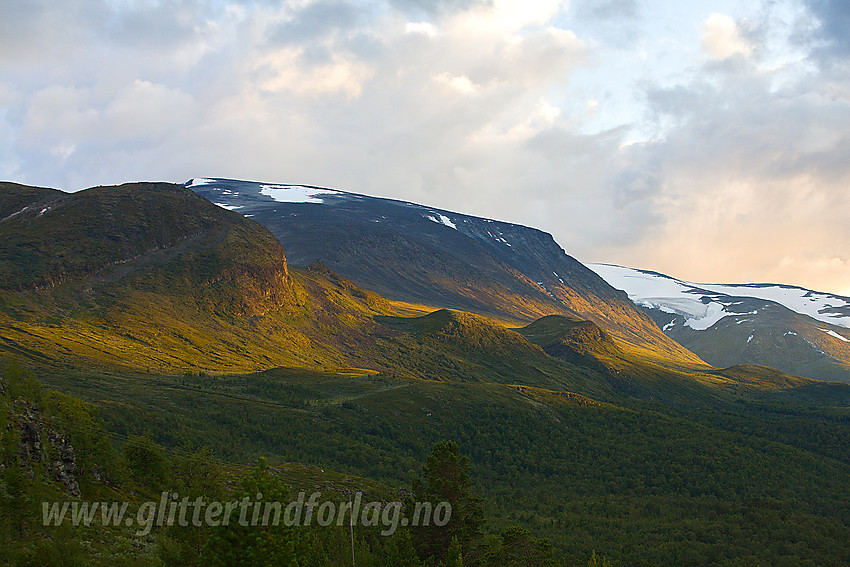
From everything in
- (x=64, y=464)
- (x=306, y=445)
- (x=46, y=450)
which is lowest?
(x=306, y=445)

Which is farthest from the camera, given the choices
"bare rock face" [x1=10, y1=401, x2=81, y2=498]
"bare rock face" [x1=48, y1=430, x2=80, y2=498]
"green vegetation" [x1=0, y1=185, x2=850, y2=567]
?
"bare rock face" [x1=48, y1=430, x2=80, y2=498]

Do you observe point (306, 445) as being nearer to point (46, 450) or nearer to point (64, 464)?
point (64, 464)

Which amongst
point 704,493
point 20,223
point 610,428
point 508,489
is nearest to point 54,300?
point 20,223

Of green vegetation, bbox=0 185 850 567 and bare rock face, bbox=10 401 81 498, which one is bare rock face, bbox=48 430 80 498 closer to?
bare rock face, bbox=10 401 81 498

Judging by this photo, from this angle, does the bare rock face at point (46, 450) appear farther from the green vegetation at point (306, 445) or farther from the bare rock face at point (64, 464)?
the green vegetation at point (306, 445)

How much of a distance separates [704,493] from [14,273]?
550 feet

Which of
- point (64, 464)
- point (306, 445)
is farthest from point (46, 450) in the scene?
point (306, 445)

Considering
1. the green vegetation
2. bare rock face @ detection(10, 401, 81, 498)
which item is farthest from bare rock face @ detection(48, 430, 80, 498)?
the green vegetation

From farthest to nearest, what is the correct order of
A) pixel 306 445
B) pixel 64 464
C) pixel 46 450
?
1. pixel 306 445
2. pixel 64 464
3. pixel 46 450

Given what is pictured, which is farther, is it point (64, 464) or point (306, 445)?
point (306, 445)

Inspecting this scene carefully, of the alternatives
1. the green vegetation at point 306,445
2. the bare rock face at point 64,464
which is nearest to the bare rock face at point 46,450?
the bare rock face at point 64,464

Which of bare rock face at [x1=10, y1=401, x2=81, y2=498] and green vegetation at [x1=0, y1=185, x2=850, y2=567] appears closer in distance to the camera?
bare rock face at [x1=10, y1=401, x2=81, y2=498]

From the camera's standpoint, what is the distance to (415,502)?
4825 cm

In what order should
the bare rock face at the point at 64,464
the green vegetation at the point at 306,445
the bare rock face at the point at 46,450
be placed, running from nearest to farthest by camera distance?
the bare rock face at the point at 46,450, the green vegetation at the point at 306,445, the bare rock face at the point at 64,464
